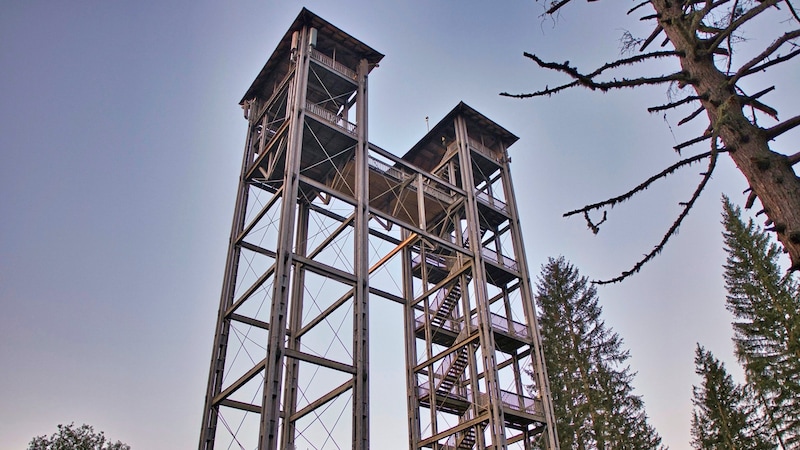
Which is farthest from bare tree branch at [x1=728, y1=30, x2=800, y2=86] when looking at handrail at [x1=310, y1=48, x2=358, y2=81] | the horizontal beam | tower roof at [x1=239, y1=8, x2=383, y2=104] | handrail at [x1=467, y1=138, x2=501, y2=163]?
handrail at [x1=467, y1=138, x2=501, y2=163]

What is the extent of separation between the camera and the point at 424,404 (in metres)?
24.3

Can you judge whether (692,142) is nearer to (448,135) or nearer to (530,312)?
(530,312)

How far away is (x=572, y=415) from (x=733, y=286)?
32.7ft

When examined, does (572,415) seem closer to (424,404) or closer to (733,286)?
(424,404)

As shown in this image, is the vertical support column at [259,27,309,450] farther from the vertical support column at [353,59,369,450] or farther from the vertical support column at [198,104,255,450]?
the vertical support column at [198,104,255,450]

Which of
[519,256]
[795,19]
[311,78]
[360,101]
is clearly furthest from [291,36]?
[795,19]

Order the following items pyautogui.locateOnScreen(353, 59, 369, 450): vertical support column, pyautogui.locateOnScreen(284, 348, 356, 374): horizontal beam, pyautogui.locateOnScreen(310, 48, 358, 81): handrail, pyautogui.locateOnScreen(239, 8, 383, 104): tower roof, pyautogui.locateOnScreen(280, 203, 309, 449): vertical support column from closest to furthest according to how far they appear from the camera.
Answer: pyautogui.locateOnScreen(353, 59, 369, 450): vertical support column < pyautogui.locateOnScreen(284, 348, 356, 374): horizontal beam < pyautogui.locateOnScreen(280, 203, 309, 449): vertical support column < pyautogui.locateOnScreen(310, 48, 358, 81): handrail < pyautogui.locateOnScreen(239, 8, 383, 104): tower roof

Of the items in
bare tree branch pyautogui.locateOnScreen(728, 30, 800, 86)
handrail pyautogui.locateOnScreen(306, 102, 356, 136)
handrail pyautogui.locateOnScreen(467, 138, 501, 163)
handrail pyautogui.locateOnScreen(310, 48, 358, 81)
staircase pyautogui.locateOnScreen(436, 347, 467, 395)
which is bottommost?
bare tree branch pyautogui.locateOnScreen(728, 30, 800, 86)

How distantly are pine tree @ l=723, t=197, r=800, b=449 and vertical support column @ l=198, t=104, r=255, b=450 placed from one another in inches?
834

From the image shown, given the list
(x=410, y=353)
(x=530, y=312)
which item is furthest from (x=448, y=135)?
(x=410, y=353)

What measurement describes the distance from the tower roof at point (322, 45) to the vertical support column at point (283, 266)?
0.48 m

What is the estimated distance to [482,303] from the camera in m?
23.2

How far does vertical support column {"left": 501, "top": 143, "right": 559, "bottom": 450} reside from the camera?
2219 cm

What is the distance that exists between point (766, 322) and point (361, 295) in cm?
1837
